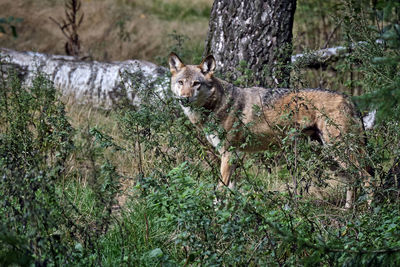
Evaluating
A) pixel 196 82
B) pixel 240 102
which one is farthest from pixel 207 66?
pixel 240 102

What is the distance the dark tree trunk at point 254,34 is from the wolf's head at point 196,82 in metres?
0.55

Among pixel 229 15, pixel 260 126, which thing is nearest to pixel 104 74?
pixel 229 15

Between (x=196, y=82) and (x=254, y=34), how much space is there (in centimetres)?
124

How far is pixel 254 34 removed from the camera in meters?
6.28

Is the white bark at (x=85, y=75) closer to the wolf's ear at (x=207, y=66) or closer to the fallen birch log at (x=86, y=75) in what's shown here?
the fallen birch log at (x=86, y=75)

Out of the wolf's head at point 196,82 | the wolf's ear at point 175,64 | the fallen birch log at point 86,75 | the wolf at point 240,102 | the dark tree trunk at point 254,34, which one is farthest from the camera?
the fallen birch log at point 86,75

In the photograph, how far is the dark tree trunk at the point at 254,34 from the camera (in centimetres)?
623

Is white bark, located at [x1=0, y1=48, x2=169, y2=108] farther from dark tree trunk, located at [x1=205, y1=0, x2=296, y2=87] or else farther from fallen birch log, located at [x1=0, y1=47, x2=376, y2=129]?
dark tree trunk, located at [x1=205, y1=0, x2=296, y2=87]

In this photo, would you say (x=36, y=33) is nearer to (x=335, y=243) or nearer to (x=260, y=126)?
(x=260, y=126)

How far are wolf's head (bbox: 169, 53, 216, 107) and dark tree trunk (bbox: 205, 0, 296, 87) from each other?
21.8 inches

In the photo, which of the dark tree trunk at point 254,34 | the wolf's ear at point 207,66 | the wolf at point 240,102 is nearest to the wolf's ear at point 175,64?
the wolf at point 240,102

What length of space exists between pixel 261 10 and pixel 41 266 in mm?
4577

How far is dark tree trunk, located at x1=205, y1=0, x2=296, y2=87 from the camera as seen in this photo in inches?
245

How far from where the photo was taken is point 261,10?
621 centimetres
